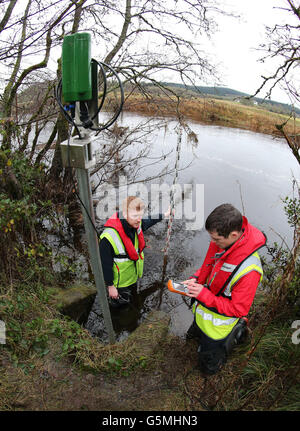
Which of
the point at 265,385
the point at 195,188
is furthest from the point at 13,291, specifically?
the point at 195,188

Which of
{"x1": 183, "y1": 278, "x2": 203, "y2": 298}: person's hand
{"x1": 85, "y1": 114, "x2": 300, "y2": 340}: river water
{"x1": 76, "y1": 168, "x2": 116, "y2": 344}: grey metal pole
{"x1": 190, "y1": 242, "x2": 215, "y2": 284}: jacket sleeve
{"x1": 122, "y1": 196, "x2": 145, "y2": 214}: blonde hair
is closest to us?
{"x1": 76, "y1": 168, "x2": 116, "y2": 344}: grey metal pole

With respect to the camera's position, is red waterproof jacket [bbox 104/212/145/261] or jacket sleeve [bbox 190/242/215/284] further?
red waterproof jacket [bbox 104/212/145/261]

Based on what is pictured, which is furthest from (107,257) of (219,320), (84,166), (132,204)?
(84,166)

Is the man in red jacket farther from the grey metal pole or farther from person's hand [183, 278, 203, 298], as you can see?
the grey metal pole

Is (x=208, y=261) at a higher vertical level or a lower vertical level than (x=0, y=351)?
higher

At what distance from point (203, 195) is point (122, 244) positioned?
5589 millimetres

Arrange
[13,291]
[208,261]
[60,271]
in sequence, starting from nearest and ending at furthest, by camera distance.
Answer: [208,261] < [13,291] < [60,271]

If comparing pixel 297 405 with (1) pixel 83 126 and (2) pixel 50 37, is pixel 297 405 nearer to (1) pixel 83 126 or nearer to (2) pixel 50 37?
(1) pixel 83 126

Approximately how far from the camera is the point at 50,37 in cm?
502

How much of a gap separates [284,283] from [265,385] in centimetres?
89

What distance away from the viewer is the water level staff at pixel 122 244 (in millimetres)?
3127

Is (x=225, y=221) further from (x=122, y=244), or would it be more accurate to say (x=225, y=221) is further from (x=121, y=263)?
(x=121, y=263)

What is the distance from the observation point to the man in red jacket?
7.07ft

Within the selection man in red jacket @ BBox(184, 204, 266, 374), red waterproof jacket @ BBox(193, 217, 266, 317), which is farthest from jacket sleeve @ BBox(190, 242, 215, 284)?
red waterproof jacket @ BBox(193, 217, 266, 317)
